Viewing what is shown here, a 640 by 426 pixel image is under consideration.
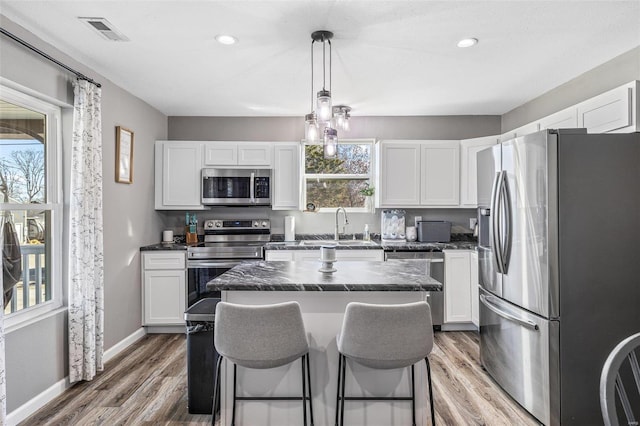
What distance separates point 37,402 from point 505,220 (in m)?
3.39

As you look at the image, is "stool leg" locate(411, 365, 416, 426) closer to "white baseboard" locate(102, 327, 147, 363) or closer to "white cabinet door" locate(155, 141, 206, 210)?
"white baseboard" locate(102, 327, 147, 363)

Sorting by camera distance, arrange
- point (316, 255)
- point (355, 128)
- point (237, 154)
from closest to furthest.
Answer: point (316, 255), point (237, 154), point (355, 128)

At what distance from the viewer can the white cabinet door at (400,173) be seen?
4379mm

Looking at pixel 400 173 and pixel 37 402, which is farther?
pixel 400 173

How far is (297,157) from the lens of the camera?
4469mm

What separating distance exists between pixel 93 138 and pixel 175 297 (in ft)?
6.00

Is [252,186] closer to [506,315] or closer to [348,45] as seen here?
[348,45]

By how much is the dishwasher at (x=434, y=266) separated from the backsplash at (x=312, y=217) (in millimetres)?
783

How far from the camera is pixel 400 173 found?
14.4 feet

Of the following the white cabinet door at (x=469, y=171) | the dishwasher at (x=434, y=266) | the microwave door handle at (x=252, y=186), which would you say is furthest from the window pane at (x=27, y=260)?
the white cabinet door at (x=469, y=171)

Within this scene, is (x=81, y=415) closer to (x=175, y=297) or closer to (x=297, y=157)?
(x=175, y=297)

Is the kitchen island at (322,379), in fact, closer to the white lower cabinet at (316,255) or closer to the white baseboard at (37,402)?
the white baseboard at (37,402)

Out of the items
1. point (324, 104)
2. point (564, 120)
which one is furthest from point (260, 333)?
point (564, 120)

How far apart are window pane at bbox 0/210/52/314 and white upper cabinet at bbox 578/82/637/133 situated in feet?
13.4
